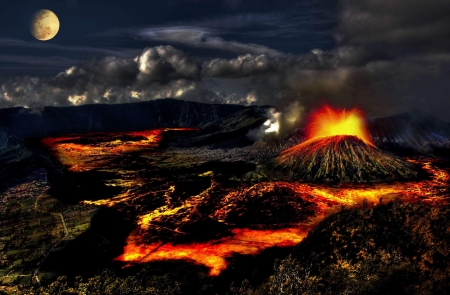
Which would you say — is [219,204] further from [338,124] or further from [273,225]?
[338,124]

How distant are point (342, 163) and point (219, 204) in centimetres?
3806

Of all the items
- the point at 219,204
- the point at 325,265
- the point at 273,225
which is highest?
the point at 325,265

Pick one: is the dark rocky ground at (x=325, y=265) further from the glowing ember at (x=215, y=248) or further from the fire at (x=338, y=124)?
the fire at (x=338, y=124)

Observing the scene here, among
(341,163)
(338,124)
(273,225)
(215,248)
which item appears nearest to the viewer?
(215,248)

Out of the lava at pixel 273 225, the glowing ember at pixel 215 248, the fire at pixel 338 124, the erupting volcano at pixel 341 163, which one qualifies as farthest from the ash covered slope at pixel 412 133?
the glowing ember at pixel 215 248

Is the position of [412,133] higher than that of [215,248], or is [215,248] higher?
[412,133]

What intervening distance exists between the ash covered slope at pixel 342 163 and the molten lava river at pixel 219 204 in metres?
5.09

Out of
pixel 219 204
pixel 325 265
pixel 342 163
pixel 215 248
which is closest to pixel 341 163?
pixel 342 163

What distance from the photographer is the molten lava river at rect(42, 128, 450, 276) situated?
38.2m

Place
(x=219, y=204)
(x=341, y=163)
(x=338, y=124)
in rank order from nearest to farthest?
(x=219, y=204) → (x=341, y=163) → (x=338, y=124)

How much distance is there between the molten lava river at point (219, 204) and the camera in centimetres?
3819

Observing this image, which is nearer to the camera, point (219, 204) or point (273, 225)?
point (273, 225)

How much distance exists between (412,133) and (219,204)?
10406 centimetres

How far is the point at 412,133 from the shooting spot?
12512 cm
